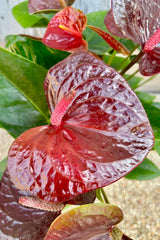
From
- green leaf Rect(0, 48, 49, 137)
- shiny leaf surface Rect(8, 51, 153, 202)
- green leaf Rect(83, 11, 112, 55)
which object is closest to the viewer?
shiny leaf surface Rect(8, 51, 153, 202)

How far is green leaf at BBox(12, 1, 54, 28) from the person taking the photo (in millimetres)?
525

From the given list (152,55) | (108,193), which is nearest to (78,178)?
(152,55)

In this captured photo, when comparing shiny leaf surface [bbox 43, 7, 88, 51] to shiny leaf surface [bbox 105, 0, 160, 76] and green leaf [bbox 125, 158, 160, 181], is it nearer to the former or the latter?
shiny leaf surface [bbox 105, 0, 160, 76]

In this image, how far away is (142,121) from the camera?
246 mm

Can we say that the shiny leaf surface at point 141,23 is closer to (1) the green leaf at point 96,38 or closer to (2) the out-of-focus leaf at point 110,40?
(2) the out-of-focus leaf at point 110,40

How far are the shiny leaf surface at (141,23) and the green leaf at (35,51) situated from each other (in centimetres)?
14

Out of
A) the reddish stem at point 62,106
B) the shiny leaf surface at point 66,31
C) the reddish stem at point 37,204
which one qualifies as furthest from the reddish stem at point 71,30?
the reddish stem at point 37,204

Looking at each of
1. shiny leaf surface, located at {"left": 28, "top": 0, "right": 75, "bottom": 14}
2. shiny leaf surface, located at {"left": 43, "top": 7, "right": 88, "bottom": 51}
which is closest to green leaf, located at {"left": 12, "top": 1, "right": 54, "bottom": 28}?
shiny leaf surface, located at {"left": 28, "top": 0, "right": 75, "bottom": 14}

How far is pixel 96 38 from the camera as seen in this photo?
542 mm

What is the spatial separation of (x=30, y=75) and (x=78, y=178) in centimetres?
18

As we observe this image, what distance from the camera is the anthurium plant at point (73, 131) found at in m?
0.24

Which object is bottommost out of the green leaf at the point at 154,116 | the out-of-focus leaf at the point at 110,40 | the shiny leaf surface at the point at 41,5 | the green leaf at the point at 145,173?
the green leaf at the point at 145,173

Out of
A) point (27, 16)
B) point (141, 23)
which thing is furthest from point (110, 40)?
point (27, 16)

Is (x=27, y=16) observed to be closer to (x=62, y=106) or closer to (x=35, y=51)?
(x=35, y=51)
